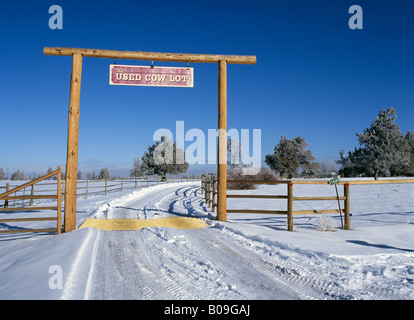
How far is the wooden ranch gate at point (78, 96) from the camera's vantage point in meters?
6.20

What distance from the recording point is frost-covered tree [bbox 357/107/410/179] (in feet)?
112

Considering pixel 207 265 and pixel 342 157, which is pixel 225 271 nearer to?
pixel 207 265

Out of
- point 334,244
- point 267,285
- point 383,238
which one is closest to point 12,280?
point 267,285

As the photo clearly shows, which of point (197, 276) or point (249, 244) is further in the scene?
point (249, 244)

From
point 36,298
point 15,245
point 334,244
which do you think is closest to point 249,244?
point 334,244

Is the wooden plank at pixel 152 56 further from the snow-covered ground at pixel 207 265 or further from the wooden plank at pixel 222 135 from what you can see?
the snow-covered ground at pixel 207 265

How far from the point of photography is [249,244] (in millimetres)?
5062

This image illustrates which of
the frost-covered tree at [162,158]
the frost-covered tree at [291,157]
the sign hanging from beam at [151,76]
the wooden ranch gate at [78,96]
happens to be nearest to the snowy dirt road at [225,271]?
the wooden ranch gate at [78,96]

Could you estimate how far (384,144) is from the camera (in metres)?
34.2

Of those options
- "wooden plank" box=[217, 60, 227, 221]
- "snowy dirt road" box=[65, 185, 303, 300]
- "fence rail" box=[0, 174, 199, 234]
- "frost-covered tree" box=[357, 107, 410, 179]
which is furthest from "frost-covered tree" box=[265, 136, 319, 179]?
"snowy dirt road" box=[65, 185, 303, 300]
